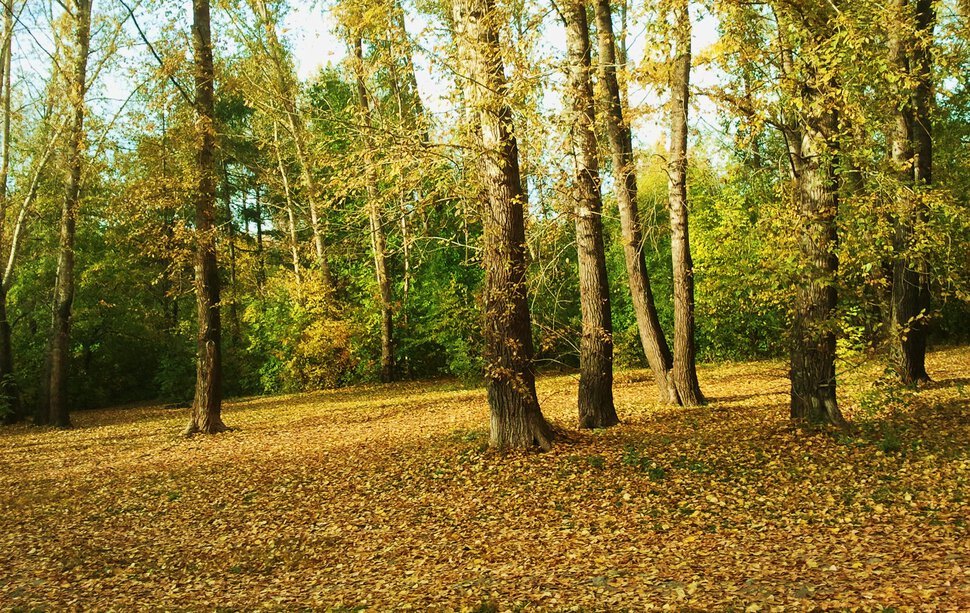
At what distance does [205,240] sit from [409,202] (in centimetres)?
593

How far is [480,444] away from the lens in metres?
9.23

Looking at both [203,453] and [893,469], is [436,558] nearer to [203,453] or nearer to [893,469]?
[893,469]

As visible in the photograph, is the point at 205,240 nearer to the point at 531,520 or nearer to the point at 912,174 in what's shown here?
the point at 531,520

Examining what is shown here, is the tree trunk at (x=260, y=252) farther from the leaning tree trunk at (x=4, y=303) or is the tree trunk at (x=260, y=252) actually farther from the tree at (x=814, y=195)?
the tree at (x=814, y=195)

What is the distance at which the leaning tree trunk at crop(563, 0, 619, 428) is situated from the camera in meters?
8.78

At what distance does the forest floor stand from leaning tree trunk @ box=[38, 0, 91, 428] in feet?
18.1

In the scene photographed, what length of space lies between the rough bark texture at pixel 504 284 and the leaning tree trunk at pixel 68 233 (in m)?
9.88

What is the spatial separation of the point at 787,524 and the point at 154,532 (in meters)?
5.85

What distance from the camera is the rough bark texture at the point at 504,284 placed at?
8.20 meters

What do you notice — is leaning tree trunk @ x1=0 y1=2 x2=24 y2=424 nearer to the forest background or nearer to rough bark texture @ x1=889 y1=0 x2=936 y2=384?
the forest background

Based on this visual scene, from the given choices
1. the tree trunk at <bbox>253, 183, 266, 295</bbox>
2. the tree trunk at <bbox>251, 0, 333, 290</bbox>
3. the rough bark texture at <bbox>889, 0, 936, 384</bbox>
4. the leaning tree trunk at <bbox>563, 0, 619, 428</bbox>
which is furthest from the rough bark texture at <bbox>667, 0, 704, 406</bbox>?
the tree trunk at <bbox>253, 183, 266, 295</bbox>

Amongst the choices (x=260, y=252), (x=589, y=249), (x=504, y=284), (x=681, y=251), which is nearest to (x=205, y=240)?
(x=504, y=284)

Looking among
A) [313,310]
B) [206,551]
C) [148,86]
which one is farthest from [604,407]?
[313,310]

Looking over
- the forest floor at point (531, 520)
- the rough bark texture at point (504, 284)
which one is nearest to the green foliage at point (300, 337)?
the forest floor at point (531, 520)
